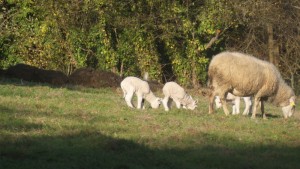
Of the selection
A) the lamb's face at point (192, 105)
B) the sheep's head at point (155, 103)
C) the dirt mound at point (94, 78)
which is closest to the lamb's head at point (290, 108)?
the lamb's face at point (192, 105)

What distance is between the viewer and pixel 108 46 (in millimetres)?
32844

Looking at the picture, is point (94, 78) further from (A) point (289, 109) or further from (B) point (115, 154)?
(B) point (115, 154)

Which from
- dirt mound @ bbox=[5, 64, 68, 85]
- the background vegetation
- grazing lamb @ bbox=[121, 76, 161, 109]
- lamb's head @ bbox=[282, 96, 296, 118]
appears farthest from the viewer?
the background vegetation

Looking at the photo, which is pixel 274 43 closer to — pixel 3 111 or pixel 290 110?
pixel 290 110

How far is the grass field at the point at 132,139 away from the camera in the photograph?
36.3 ft

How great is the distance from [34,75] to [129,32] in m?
6.21

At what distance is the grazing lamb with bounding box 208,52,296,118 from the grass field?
174 centimetres

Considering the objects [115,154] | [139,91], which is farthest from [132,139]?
[139,91]

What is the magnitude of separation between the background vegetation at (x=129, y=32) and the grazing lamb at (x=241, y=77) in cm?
1346

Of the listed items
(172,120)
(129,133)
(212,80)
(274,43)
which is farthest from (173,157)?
(274,43)

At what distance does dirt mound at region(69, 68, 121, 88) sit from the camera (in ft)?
95.7

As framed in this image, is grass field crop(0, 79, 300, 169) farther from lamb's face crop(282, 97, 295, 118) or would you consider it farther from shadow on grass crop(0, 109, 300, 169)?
lamb's face crop(282, 97, 295, 118)

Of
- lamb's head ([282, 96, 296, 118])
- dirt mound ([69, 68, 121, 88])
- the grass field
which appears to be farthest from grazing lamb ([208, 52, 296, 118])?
dirt mound ([69, 68, 121, 88])

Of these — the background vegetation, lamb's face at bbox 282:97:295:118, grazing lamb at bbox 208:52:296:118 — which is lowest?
lamb's face at bbox 282:97:295:118
